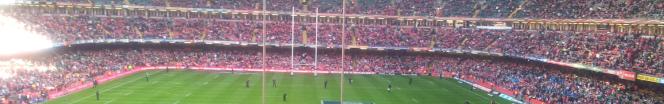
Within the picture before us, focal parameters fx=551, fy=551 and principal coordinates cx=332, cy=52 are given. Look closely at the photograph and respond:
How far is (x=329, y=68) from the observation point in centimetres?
5716

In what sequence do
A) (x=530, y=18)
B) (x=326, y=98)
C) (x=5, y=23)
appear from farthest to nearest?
(x=530, y=18), (x=5, y=23), (x=326, y=98)

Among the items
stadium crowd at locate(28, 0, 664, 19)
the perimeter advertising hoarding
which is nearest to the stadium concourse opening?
the perimeter advertising hoarding

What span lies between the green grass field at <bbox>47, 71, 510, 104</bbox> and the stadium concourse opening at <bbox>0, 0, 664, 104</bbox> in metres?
0.15

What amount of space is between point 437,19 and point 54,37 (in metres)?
41.9

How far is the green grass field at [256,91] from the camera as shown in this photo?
33.7m

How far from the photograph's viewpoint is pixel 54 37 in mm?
48969

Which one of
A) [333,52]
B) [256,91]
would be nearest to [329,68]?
[333,52]

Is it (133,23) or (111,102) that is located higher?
(133,23)

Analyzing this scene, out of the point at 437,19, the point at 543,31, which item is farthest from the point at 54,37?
the point at 543,31

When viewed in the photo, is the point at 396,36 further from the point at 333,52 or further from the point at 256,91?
the point at 256,91

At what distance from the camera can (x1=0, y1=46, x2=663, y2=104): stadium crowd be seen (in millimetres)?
35000

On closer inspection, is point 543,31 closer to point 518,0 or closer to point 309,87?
point 518,0

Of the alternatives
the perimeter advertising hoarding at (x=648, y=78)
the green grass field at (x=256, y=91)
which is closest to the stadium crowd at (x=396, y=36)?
the perimeter advertising hoarding at (x=648, y=78)

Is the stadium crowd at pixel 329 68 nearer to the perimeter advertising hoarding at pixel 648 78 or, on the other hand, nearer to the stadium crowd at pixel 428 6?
the perimeter advertising hoarding at pixel 648 78
